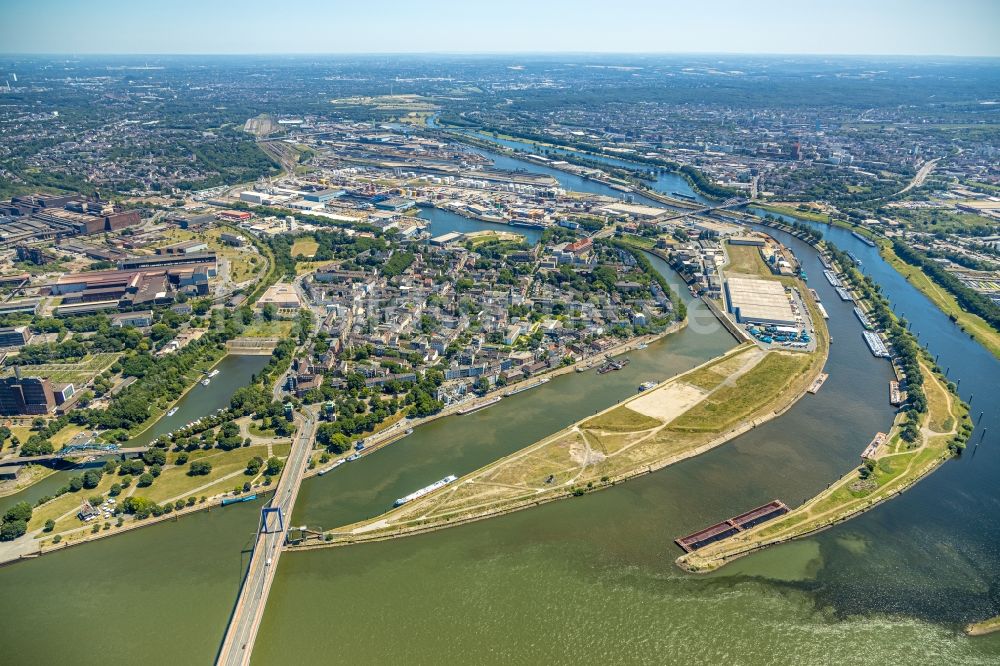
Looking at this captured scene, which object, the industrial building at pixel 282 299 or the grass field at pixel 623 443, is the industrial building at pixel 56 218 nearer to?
the industrial building at pixel 282 299

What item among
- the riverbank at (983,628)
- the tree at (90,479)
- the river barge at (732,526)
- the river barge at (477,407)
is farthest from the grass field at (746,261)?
the tree at (90,479)

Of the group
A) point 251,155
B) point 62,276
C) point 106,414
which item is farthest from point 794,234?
point 251,155

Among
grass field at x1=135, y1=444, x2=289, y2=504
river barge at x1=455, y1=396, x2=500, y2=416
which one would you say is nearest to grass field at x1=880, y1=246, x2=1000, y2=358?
river barge at x1=455, y1=396, x2=500, y2=416

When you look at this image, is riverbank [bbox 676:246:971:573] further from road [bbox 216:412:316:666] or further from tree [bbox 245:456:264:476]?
tree [bbox 245:456:264:476]

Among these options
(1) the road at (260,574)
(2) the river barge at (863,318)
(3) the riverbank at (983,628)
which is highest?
(2) the river barge at (863,318)

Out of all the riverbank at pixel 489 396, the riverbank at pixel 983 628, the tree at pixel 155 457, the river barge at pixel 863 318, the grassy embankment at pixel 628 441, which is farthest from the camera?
the river barge at pixel 863 318

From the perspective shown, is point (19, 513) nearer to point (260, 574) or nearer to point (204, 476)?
point (204, 476)

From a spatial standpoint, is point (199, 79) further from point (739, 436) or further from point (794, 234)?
point (739, 436)
